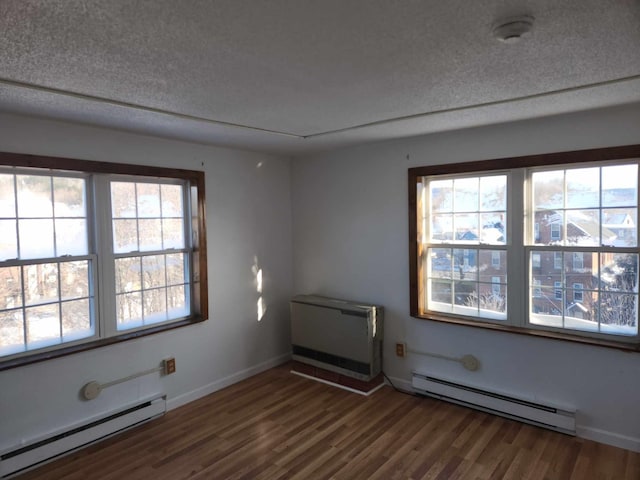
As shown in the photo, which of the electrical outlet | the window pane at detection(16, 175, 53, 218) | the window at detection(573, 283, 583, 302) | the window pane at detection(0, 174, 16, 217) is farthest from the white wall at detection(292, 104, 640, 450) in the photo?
the window pane at detection(0, 174, 16, 217)

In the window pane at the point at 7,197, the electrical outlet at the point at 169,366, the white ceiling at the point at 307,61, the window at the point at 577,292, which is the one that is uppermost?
the white ceiling at the point at 307,61

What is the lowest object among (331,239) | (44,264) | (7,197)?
(44,264)

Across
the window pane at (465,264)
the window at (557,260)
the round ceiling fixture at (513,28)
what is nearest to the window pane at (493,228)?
the window pane at (465,264)

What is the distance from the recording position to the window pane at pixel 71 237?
316 centimetres

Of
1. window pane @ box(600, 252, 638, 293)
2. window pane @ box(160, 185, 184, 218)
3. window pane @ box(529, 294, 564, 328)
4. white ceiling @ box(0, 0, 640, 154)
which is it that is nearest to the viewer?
white ceiling @ box(0, 0, 640, 154)

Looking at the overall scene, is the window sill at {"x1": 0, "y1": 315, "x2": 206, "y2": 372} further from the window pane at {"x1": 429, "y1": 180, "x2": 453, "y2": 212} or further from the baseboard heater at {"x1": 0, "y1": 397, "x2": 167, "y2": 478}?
the window pane at {"x1": 429, "y1": 180, "x2": 453, "y2": 212}

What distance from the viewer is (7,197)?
2902 mm

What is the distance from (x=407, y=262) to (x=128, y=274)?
2.52 metres

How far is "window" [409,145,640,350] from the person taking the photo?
3.06m

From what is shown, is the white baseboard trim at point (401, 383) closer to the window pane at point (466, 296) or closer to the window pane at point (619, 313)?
the window pane at point (466, 296)

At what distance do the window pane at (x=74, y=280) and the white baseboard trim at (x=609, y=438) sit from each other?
13.0ft

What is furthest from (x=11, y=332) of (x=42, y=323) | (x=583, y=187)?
(x=583, y=187)

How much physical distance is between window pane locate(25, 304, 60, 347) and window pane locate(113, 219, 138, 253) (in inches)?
25.4

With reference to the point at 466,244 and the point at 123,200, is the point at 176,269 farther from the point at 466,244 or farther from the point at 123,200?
the point at 466,244
